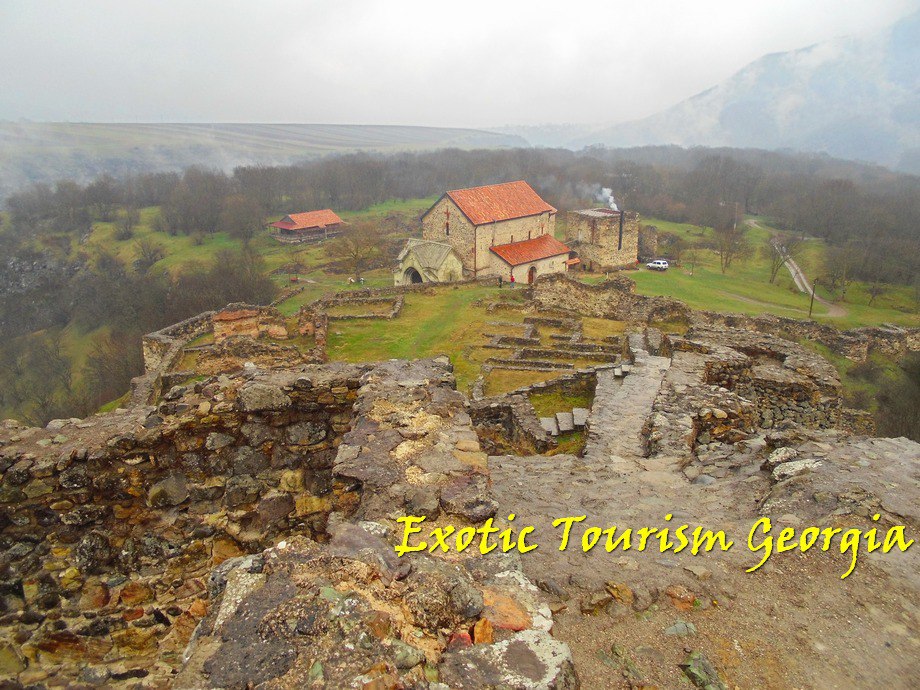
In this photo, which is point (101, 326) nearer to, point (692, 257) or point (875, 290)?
point (692, 257)

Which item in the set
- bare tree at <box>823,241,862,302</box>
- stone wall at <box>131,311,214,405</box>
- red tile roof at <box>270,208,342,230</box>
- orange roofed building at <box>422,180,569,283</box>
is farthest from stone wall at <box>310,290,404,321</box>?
red tile roof at <box>270,208,342,230</box>

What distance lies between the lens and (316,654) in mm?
2582

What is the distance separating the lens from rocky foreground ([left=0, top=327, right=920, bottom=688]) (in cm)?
286

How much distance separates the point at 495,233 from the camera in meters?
38.6

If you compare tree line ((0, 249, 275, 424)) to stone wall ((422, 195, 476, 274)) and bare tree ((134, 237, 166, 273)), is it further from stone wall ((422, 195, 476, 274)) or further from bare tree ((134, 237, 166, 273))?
stone wall ((422, 195, 476, 274))

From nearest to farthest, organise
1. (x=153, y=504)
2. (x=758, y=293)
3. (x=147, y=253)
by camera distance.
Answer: (x=153, y=504), (x=758, y=293), (x=147, y=253)

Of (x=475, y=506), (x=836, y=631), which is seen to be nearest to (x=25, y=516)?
(x=475, y=506)

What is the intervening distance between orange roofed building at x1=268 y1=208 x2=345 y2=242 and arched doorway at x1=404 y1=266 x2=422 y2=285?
3128 centimetres

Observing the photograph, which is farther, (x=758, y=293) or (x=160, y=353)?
(x=758, y=293)

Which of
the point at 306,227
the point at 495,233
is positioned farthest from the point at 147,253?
the point at 495,233

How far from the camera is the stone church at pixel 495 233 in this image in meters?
37.6

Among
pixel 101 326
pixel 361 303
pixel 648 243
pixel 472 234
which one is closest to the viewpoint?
pixel 361 303

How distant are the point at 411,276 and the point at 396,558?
112ft

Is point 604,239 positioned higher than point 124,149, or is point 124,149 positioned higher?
point 124,149
